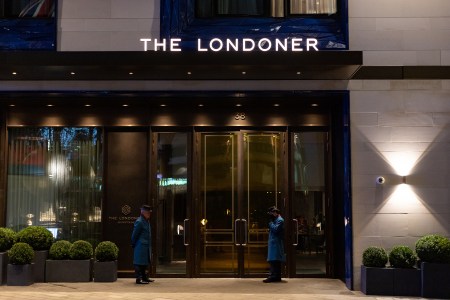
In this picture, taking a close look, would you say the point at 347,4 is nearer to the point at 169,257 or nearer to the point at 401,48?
the point at 401,48

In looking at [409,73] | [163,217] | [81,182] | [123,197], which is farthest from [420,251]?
[81,182]

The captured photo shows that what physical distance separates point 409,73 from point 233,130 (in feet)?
14.3

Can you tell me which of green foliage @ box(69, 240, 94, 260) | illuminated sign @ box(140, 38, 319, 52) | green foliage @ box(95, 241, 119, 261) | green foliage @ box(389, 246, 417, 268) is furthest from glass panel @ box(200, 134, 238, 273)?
green foliage @ box(389, 246, 417, 268)

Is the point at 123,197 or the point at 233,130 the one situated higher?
the point at 233,130

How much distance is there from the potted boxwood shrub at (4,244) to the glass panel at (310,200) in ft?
22.0

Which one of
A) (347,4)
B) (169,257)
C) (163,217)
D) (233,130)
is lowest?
(169,257)

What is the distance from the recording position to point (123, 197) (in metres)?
15.5

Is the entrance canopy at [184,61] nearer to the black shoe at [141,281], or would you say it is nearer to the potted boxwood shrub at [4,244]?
the potted boxwood shrub at [4,244]

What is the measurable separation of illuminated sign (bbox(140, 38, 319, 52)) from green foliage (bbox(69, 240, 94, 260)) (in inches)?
186

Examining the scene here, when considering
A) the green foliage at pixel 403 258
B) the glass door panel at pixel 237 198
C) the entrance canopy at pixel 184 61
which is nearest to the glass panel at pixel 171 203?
the glass door panel at pixel 237 198

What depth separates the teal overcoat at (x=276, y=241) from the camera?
14289 mm

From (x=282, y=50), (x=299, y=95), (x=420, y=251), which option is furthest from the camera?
(x=299, y=95)

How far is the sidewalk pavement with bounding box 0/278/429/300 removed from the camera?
12653mm

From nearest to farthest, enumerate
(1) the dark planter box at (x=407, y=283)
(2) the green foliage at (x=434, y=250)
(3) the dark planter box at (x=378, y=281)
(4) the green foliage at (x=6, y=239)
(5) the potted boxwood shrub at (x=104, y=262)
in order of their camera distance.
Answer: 1. (2) the green foliage at (x=434, y=250)
2. (1) the dark planter box at (x=407, y=283)
3. (3) the dark planter box at (x=378, y=281)
4. (4) the green foliage at (x=6, y=239)
5. (5) the potted boxwood shrub at (x=104, y=262)
